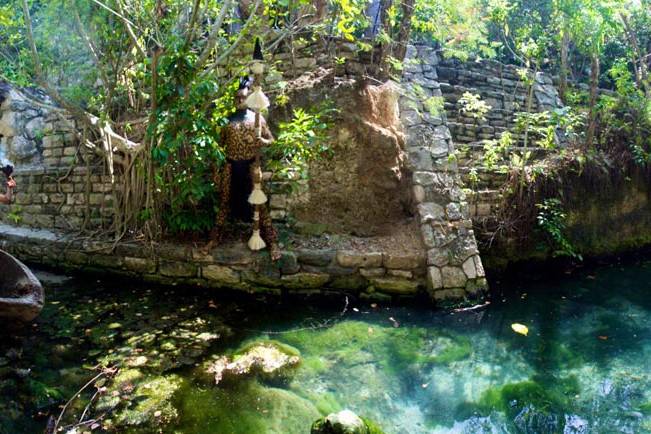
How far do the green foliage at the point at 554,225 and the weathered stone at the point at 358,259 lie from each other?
2256 mm

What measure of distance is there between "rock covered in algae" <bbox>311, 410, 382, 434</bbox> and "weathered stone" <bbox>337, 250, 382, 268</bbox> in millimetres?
2214

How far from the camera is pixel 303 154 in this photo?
4.50m

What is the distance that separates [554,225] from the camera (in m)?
5.26

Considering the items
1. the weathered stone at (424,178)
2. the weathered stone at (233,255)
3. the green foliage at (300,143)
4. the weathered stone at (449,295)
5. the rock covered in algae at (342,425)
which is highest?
the green foliage at (300,143)

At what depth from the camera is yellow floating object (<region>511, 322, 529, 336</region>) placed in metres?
3.92

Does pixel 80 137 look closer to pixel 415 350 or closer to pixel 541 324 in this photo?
pixel 415 350

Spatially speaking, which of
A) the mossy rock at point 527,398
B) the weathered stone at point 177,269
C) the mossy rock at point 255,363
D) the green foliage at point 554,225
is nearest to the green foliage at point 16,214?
the weathered stone at point 177,269

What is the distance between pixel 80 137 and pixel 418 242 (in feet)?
13.8

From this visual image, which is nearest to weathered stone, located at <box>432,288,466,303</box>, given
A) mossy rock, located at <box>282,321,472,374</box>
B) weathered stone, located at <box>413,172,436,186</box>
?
mossy rock, located at <box>282,321,472,374</box>

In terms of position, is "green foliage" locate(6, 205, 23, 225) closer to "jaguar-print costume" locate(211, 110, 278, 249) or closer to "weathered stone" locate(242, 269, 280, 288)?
"jaguar-print costume" locate(211, 110, 278, 249)

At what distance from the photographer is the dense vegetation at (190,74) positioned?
4062 mm

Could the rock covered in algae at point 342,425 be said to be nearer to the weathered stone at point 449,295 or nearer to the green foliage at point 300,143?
the weathered stone at point 449,295

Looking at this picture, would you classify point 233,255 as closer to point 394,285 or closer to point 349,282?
point 349,282

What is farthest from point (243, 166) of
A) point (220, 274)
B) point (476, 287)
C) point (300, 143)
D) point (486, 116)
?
point (486, 116)
